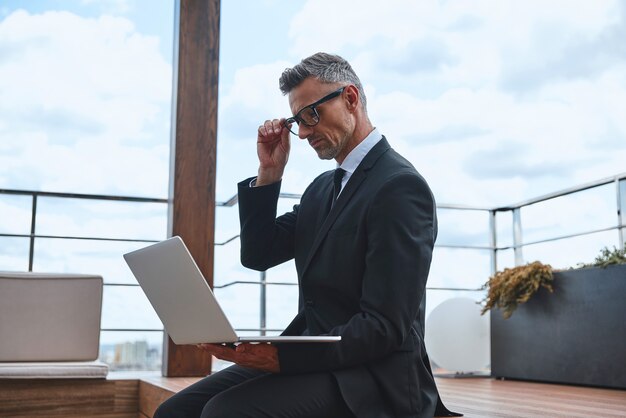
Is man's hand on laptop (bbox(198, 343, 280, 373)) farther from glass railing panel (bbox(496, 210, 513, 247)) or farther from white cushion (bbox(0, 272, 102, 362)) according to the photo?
glass railing panel (bbox(496, 210, 513, 247))

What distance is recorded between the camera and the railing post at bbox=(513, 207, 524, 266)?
17.7 feet

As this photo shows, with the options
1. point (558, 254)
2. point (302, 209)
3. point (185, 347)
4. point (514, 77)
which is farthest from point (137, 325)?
point (514, 77)

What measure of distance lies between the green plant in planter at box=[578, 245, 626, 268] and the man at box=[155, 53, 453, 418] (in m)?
2.31

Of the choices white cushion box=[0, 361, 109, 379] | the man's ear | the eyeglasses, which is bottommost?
white cushion box=[0, 361, 109, 379]

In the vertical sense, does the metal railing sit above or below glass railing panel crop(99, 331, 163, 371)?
above

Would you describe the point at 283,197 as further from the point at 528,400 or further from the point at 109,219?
the point at 528,400

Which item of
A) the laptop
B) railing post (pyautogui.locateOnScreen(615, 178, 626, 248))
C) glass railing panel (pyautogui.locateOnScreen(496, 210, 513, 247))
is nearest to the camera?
the laptop

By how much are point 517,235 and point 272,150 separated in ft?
12.2

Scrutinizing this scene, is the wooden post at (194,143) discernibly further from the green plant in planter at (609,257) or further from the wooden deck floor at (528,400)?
the green plant in planter at (609,257)

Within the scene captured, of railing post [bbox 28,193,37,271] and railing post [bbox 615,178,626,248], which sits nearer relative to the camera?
railing post [bbox 615,178,626,248]

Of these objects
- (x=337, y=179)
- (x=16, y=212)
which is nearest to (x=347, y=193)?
→ (x=337, y=179)

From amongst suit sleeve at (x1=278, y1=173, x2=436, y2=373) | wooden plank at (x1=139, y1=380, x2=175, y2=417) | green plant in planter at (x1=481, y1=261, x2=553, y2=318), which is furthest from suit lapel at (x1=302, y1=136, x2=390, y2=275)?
green plant in planter at (x1=481, y1=261, x2=553, y2=318)

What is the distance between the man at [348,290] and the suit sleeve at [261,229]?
4.4 inches

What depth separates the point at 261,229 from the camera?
1.98 metres
